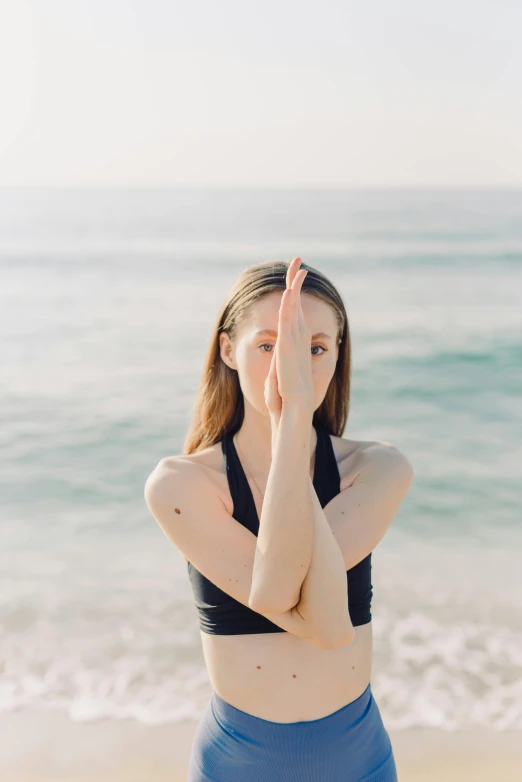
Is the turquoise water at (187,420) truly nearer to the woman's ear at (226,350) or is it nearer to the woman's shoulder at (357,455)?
the woman's shoulder at (357,455)

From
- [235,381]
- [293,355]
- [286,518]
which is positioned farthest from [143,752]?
[293,355]

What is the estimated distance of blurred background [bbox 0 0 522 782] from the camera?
15.7ft

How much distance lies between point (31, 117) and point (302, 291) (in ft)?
76.2

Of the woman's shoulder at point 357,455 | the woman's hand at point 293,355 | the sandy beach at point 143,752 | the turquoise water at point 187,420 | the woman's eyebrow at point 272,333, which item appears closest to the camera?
the woman's hand at point 293,355

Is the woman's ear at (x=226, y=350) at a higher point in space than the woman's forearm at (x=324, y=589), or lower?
higher

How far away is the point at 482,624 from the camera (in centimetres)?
503

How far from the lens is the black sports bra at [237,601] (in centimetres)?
183

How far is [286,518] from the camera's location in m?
1.55

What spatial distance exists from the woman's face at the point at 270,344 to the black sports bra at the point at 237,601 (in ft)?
0.62

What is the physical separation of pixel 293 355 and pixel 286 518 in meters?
0.30

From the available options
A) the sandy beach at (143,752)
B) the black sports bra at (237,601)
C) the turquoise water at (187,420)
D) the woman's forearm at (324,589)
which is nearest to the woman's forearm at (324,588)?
the woman's forearm at (324,589)

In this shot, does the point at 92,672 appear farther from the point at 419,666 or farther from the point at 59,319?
the point at 59,319

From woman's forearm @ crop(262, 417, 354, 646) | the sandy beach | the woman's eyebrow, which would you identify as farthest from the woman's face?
the sandy beach

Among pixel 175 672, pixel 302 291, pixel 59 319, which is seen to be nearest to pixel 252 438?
pixel 302 291
